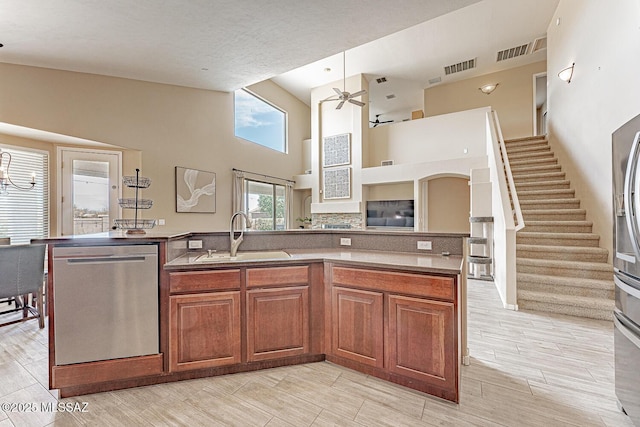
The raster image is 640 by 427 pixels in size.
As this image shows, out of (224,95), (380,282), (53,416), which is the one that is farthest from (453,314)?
(224,95)

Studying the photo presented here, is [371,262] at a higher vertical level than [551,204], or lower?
lower

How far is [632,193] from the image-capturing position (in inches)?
57.6

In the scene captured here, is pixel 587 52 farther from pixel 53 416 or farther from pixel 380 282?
pixel 53 416

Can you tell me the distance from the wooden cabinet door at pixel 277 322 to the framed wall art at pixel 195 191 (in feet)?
12.4

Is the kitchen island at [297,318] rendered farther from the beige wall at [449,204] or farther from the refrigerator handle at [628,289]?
the beige wall at [449,204]

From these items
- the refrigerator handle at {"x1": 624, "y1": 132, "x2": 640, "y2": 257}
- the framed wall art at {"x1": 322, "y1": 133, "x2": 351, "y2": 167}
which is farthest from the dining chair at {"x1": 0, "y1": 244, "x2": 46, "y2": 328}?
the framed wall art at {"x1": 322, "y1": 133, "x2": 351, "y2": 167}

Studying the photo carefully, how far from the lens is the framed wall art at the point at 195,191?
205 inches

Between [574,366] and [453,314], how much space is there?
4.76 feet

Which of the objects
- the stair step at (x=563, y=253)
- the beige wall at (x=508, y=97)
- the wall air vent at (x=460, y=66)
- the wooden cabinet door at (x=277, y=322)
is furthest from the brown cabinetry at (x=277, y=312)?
the beige wall at (x=508, y=97)

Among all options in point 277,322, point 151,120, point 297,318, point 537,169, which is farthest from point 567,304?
point 151,120

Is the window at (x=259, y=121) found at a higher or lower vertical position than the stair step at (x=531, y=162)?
higher

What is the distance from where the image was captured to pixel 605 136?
3711 mm

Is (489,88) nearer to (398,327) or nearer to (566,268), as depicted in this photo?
(566,268)

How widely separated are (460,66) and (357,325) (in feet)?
25.5
